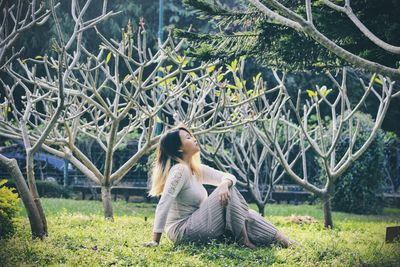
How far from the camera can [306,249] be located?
577 cm

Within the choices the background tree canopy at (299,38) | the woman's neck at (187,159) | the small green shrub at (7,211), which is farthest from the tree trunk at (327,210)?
the small green shrub at (7,211)

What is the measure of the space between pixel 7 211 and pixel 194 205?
2.11m

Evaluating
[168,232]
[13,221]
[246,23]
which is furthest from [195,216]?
[246,23]

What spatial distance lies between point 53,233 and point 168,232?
1624 mm

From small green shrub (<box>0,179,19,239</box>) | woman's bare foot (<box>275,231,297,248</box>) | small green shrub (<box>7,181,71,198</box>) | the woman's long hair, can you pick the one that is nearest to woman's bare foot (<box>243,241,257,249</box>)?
woman's bare foot (<box>275,231,297,248</box>)

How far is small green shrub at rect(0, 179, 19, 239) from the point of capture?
636cm

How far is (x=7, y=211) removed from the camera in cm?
646

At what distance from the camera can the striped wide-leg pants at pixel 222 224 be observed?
5.84 m

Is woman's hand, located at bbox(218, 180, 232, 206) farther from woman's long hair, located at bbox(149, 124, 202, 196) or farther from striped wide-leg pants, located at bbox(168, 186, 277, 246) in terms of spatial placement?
woman's long hair, located at bbox(149, 124, 202, 196)

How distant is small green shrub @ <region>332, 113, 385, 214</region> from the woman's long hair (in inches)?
332

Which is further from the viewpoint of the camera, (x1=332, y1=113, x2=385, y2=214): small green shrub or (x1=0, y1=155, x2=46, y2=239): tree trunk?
(x1=332, y1=113, x2=385, y2=214): small green shrub

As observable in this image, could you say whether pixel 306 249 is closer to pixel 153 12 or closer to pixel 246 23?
pixel 246 23

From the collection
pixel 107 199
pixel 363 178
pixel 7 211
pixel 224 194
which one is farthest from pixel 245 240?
pixel 363 178

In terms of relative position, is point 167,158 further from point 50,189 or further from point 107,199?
point 50,189
